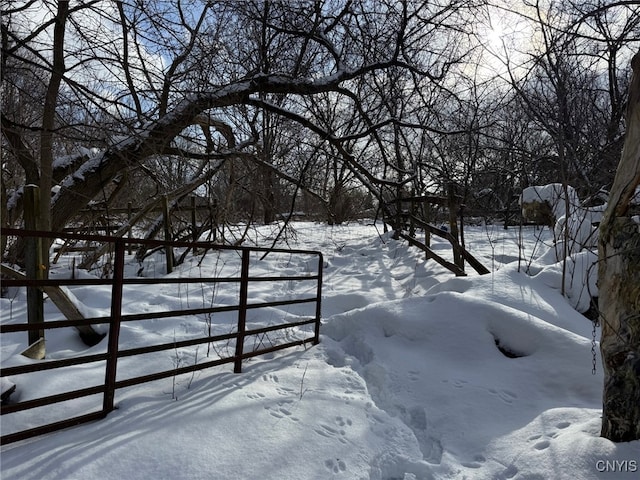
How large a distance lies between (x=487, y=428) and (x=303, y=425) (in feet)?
4.47

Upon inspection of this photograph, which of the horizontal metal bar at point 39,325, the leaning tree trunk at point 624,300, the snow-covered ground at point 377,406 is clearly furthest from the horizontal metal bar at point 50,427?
the leaning tree trunk at point 624,300

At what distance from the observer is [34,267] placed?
10.9 feet

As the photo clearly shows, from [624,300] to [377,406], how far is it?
187 centimetres

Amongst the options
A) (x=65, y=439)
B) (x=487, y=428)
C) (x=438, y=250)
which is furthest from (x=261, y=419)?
(x=438, y=250)

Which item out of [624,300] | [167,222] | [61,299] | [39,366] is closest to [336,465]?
[39,366]

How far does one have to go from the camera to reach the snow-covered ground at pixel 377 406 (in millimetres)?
2027

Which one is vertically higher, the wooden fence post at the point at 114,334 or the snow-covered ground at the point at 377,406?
the wooden fence post at the point at 114,334

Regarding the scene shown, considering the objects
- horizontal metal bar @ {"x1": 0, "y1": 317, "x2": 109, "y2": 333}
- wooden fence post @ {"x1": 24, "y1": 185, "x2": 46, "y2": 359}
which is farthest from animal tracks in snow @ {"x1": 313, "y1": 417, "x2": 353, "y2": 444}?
wooden fence post @ {"x1": 24, "y1": 185, "x2": 46, "y2": 359}

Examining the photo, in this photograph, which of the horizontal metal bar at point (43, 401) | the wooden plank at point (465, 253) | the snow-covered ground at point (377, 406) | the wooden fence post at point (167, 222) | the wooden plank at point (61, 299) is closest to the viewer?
the horizontal metal bar at point (43, 401)

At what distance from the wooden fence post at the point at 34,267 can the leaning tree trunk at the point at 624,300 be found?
167 inches

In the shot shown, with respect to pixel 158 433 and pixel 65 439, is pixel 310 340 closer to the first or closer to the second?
pixel 158 433

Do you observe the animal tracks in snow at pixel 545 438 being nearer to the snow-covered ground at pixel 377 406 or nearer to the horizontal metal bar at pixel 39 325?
the snow-covered ground at pixel 377 406

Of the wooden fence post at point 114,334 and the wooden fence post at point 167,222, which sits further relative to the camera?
the wooden fence post at point 167,222

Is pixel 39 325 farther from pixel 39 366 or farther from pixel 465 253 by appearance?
pixel 465 253
